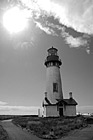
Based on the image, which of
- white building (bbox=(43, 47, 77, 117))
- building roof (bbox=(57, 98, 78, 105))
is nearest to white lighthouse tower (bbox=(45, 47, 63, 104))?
white building (bbox=(43, 47, 77, 117))

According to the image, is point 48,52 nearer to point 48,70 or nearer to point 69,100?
point 48,70

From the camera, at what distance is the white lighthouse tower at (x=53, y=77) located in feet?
100

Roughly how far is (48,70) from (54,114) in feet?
30.5

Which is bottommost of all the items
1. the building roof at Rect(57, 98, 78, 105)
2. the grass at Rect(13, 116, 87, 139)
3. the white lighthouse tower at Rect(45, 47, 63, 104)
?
the grass at Rect(13, 116, 87, 139)

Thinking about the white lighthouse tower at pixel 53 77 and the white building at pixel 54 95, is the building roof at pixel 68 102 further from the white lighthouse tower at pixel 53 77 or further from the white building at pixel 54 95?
the white lighthouse tower at pixel 53 77

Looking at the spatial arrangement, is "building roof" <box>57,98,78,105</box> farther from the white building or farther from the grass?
the grass

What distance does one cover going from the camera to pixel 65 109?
29375 millimetres

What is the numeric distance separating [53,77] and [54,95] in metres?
3.78

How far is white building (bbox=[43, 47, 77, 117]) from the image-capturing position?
96.1 feet

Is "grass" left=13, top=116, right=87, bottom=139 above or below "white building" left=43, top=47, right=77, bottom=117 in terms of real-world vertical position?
below

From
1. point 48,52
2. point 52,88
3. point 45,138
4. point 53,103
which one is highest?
point 48,52

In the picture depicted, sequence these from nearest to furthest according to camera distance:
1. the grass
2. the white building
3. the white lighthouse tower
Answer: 1. the grass
2. the white building
3. the white lighthouse tower

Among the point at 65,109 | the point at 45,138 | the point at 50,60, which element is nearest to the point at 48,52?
the point at 50,60

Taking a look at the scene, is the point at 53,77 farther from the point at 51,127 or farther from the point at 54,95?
the point at 51,127
